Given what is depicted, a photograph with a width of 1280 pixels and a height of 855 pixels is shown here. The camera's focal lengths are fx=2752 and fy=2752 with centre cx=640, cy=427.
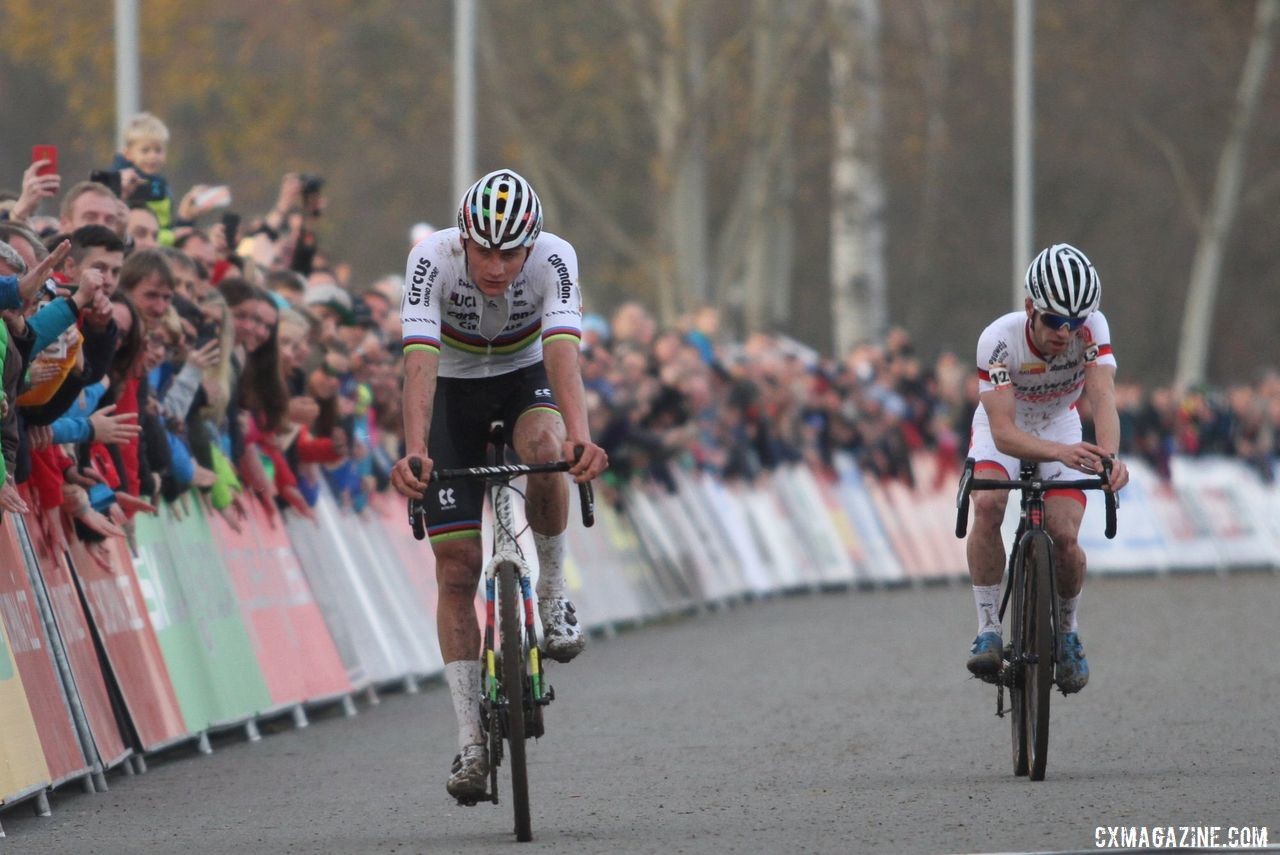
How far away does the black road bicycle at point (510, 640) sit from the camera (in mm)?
9430

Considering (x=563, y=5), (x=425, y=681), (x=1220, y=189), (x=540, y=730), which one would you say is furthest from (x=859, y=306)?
(x=540, y=730)

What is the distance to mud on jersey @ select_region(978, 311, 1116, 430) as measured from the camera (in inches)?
463

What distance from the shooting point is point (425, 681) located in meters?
17.3

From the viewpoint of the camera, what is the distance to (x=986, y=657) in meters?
11.5

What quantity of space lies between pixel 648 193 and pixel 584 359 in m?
33.4

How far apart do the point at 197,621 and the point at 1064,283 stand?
184 inches

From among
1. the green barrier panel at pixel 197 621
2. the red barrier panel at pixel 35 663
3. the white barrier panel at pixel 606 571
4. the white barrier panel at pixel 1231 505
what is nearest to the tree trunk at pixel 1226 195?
the white barrier panel at pixel 1231 505

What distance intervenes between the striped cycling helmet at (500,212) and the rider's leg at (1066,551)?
10.3 ft

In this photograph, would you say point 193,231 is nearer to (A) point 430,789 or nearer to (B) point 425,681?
(B) point 425,681

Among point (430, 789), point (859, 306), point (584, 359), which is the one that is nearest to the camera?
point (430, 789)

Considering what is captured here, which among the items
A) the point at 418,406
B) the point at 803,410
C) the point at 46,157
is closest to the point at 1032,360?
the point at 418,406

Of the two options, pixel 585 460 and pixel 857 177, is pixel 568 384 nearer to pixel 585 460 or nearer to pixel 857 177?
pixel 585 460

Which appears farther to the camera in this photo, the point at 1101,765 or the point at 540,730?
the point at 1101,765

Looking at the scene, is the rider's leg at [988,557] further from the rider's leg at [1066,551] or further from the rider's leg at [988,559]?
the rider's leg at [1066,551]
